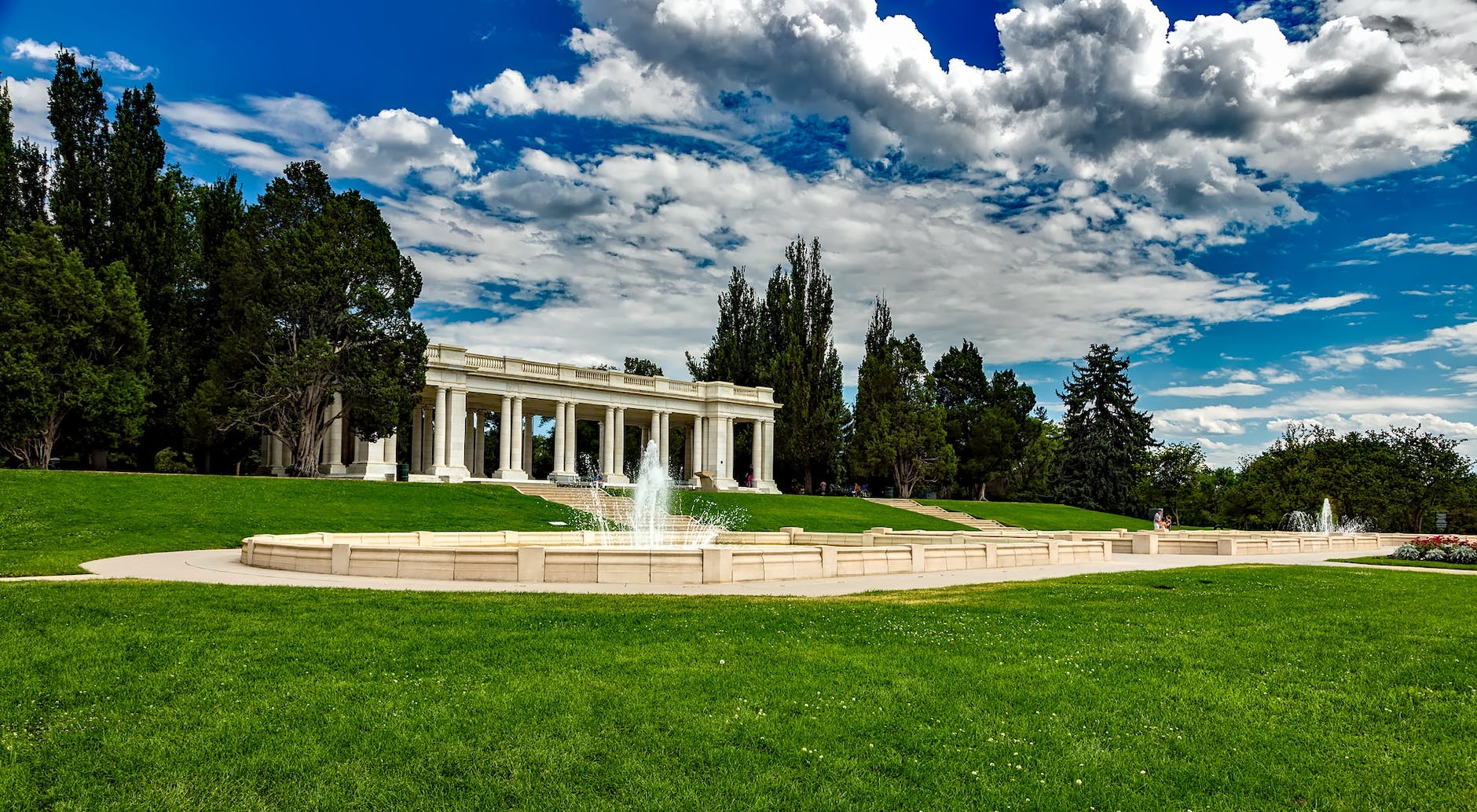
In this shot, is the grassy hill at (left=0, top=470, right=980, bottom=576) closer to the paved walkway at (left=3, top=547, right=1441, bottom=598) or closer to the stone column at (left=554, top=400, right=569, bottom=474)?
the paved walkway at (left=3, top=547, right=1441, bottom=598)

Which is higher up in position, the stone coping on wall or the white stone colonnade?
the white stone colonnade

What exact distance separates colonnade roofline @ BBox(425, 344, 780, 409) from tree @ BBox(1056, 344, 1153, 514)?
82.3 ft

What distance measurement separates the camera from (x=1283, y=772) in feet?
21.7

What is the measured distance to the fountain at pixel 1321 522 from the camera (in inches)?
2065

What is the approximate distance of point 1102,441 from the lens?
72.8m

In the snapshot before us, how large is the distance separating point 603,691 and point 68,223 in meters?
45.6

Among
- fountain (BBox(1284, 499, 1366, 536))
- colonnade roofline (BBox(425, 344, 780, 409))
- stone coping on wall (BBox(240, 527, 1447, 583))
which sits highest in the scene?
colonnade roofline (BBox(425, 344, 780, 409))

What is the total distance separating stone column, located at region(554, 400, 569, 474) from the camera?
57.6m

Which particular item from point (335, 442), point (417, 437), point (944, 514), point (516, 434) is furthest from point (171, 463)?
point (944, 514)

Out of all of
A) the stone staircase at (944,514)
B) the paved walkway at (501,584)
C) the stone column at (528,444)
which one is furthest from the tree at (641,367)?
the paved walkway at (501,584)

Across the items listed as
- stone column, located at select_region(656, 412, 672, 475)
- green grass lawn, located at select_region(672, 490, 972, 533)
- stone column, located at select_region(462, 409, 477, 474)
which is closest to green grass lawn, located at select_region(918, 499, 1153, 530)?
green grass lawn, located at select_region(672, 490, 972, 533)

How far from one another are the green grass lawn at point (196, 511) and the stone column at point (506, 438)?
462 inches

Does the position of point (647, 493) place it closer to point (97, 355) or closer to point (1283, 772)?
point (97, 355)

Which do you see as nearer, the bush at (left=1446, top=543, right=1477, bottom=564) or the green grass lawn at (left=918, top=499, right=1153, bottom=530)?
the bush at (left=1446, top=543, right=1477, bottom=564)
